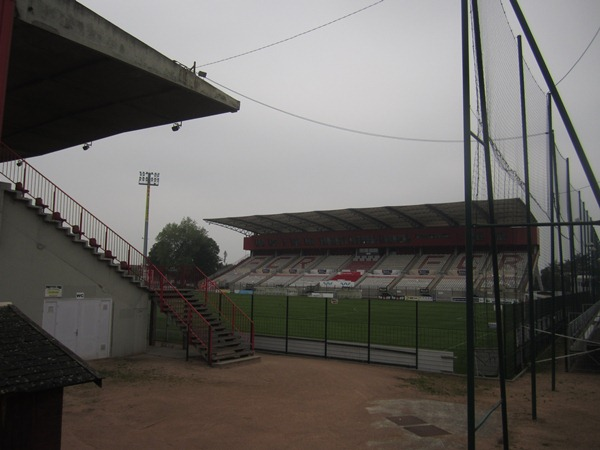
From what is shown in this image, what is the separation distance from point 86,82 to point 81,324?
841 cm

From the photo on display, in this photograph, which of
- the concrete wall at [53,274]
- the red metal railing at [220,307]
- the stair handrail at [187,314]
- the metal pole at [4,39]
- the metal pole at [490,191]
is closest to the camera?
the metal pole at [4,39]

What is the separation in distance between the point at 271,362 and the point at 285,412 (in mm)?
6291

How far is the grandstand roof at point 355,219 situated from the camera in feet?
193

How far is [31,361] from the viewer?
409 cm

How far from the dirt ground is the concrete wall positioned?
2.49m

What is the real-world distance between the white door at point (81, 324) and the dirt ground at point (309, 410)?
1206mm

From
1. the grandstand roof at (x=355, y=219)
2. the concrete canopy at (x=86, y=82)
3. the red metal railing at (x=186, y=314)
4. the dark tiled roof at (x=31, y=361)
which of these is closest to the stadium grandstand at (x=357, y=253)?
the grandstand roof at (x=355, y=219)

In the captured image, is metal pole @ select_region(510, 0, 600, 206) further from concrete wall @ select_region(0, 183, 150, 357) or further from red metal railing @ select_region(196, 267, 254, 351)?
concrete wall @ select_region(0, 183, 150, 357)

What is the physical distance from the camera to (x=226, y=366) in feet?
50.3

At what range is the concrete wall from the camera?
46.1 ft

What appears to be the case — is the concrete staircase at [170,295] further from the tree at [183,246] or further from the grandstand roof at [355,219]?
the tree at [183,246]

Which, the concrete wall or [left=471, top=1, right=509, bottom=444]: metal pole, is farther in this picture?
the concrete wall

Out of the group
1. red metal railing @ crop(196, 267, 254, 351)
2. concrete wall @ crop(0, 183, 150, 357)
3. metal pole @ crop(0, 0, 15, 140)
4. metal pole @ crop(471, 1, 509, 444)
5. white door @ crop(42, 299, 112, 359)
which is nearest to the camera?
metal pole @ crop(0, 0, 15, 140)

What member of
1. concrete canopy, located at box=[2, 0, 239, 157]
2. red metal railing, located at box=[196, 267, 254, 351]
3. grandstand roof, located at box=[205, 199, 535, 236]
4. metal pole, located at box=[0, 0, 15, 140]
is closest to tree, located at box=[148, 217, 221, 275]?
grandstand roof, located at box=[205, 199, 535, 236]
